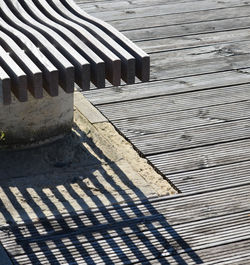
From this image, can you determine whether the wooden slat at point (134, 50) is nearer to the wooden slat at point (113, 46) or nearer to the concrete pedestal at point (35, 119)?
the wooden slat at point (113, 46)

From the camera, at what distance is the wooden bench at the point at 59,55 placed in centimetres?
375

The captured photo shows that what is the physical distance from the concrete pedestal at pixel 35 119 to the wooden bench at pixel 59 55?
0.34m

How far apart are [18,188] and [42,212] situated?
0.28 meters

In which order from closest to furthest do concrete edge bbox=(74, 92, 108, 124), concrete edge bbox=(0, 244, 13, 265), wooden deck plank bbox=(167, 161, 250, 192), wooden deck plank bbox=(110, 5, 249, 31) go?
concrete edge bbox=(0, 244, 13, 265), wooden deck plank bbox=(167, 161, 250, 192), concrete edge bbox=(74, 92, 108, 124), wooden deck plank bbox=(110, 5, 249, 31)

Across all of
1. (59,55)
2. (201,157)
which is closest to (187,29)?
(201,157)

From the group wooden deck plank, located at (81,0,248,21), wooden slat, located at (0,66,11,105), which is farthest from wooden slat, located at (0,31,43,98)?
wooden deck plank, located at (81,0,248,21)

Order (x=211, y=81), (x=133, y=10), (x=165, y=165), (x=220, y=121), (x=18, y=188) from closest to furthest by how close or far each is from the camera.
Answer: (x=18, y=188)
(x=165, y=165)
(x=220, y=121)
(x=211, y=81)
(x=133, y=10)

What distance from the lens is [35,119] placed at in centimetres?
436

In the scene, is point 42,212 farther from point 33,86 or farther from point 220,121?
point 220,121

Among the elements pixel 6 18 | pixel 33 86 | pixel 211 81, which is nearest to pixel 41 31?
pixel 6 18

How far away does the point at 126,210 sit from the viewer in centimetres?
389

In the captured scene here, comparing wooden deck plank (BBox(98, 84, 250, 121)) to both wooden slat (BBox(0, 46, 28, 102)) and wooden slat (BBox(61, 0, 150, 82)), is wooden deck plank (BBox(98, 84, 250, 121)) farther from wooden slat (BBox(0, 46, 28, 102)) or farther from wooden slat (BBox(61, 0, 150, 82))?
wooden slat (BBox(0, 46, 28, 102))

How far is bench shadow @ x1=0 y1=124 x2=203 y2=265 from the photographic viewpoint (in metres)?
3.54

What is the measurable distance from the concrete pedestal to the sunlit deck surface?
452 mm
